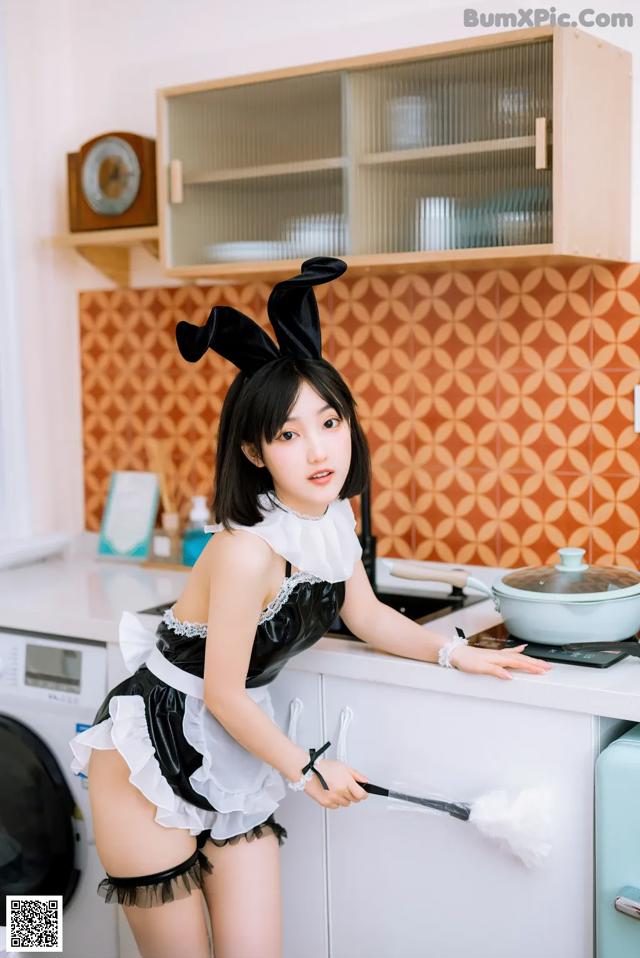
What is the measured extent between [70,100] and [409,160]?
1209 millimetres

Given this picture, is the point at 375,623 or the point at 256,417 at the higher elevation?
the point at 256,417

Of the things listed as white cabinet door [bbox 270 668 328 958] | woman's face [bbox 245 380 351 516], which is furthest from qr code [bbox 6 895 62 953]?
woman's face [bbox 245 380 351 516]

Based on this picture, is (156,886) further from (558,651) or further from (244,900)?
(558,651)

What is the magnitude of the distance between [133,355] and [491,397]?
102 cm

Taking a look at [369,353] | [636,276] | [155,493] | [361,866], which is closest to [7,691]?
[155,493]

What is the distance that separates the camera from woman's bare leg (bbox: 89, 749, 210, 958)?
68.4 inches

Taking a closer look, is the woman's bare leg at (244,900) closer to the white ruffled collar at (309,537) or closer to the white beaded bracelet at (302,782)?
the white beaded bracelet at (302,782)

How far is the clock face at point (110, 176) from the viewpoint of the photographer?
265 centimetres

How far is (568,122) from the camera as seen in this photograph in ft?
6.52

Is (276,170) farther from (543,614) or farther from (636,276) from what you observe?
(543,614)

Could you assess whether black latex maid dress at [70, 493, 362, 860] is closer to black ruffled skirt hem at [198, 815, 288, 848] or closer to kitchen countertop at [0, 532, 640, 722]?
black ruffled skirt hem at [198, 815, 288, 848]

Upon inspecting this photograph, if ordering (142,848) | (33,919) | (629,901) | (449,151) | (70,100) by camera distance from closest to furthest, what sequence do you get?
(629,901) → (142,848) → (449,151) → (33,919) → (70,100)

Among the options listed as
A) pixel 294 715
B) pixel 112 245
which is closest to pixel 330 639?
pixel 294 715

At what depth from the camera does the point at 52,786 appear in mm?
2322
